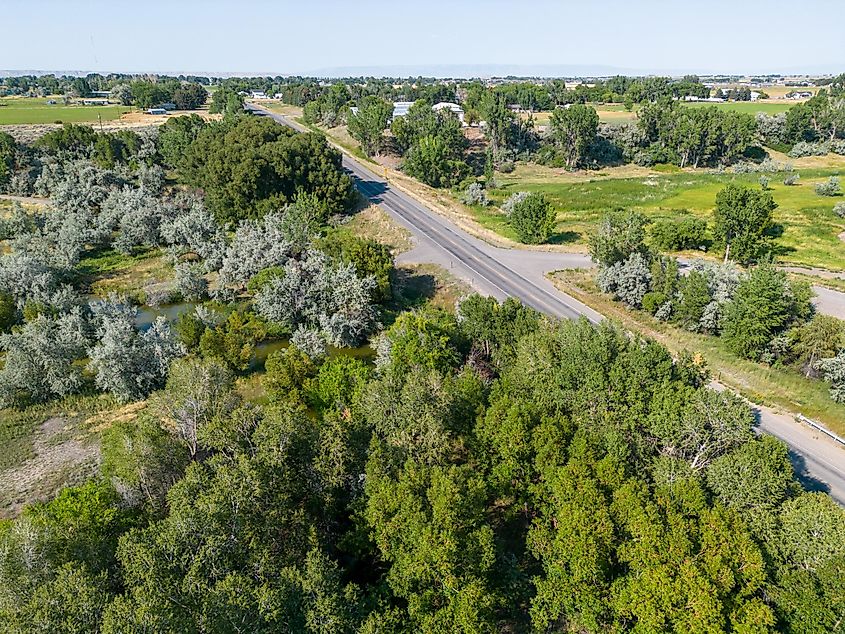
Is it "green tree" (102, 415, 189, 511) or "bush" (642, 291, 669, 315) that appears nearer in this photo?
"green tree" (102, 415, 189, 511)

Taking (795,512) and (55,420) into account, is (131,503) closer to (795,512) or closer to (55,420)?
(55,420)

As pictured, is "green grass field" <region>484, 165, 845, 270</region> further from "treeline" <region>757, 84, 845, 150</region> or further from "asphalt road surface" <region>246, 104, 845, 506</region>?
"treeline" <region>757, 84, 845, 150</region>

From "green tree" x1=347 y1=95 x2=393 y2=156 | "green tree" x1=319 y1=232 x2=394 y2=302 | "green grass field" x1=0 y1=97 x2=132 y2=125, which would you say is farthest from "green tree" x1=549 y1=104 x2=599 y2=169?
"green grass field" x1=0 y1=97 x2=132 y2=125

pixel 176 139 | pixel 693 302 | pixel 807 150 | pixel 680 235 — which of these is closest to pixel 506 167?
pixel 680 235

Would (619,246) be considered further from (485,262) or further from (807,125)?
(807,125)

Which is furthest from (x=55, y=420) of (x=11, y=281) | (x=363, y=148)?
(x=363, y=148)

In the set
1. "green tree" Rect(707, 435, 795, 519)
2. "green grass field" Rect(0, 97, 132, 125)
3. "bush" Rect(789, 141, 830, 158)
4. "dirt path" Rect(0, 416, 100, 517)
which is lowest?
"dirt path" Rect(0, 416, 100, 517)

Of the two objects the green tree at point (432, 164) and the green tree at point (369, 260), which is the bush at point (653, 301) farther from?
the green tree at point (432, 164)
